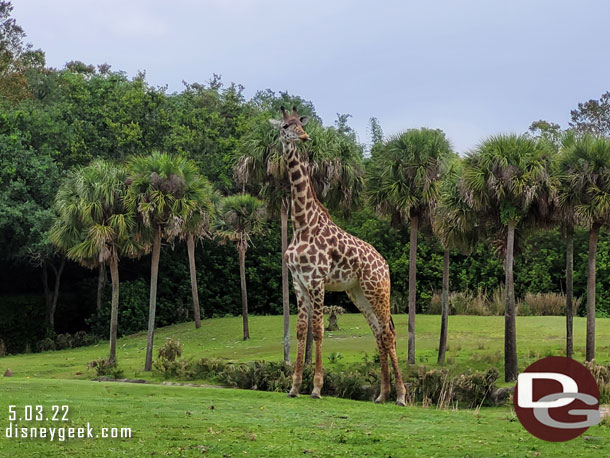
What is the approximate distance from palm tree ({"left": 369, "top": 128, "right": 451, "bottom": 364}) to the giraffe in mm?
5470

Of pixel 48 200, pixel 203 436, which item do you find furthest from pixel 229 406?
pixel 48 200

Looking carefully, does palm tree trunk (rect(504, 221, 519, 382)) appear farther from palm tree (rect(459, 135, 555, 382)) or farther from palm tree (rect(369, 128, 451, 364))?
palm tree (rect(369, 128, 451, 364))

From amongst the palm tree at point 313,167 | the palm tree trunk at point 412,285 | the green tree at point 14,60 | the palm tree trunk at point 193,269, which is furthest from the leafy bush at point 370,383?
the green tree at point 14,60

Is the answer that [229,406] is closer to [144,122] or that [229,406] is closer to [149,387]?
[149,387]

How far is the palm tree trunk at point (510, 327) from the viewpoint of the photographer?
74.8ft

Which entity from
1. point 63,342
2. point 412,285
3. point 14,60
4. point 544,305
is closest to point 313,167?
point 412,285

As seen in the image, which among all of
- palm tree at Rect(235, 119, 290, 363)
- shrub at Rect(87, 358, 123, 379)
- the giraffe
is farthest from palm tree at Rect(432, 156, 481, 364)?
shrub at Rect(87, 358, 123, 379)

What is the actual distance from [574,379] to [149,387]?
10197 millimetres

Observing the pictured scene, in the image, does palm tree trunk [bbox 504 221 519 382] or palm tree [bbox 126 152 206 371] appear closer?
palm tree trunk [bbox 504 221 519 382]

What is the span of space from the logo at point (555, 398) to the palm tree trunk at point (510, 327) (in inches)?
330

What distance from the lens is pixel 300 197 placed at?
19328 mm

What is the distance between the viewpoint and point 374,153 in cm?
2645

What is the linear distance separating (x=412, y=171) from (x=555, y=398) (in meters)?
13.8

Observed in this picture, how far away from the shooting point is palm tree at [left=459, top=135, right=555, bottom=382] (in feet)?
75.6
